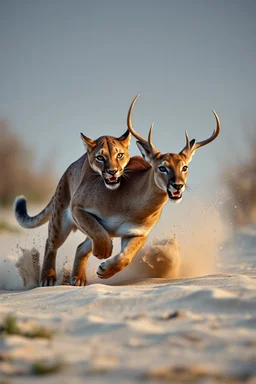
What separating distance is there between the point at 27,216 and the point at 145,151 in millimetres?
3419

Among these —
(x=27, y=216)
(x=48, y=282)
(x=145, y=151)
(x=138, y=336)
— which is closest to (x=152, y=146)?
(x=145, y=151)

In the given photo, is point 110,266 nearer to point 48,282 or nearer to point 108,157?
point 108,157

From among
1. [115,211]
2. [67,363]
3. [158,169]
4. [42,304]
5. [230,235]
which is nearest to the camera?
[67,363]

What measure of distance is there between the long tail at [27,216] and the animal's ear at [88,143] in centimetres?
204

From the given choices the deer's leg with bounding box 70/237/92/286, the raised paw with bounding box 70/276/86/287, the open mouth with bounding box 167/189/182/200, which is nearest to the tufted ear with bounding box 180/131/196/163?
the open mouth with bounding box 167/189/182/200

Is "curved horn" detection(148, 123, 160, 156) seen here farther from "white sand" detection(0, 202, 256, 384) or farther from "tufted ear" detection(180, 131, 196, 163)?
"white sand" detection(0, 202, 256, 384)

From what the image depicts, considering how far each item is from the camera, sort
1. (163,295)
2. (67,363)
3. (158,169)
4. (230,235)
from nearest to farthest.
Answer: (67,363) → (163,295) → (158,169) → (230,235)

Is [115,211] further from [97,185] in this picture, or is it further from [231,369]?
[231,369]

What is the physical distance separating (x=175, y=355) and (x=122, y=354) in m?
0.25

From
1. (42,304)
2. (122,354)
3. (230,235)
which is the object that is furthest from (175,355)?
(230,235)

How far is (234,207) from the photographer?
15.8 m

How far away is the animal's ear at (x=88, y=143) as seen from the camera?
7.62 metres

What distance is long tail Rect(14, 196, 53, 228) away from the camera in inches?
379

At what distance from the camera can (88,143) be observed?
7.66 metres
